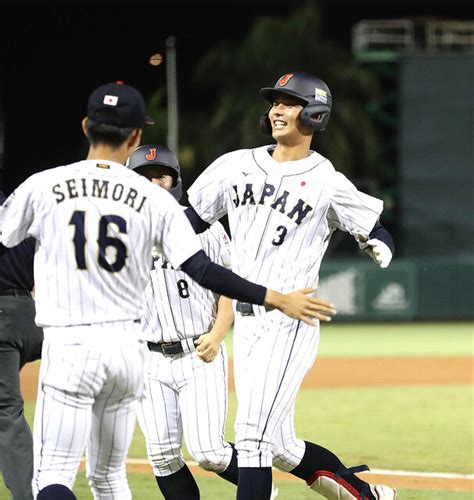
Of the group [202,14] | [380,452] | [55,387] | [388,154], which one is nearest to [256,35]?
[388,154]

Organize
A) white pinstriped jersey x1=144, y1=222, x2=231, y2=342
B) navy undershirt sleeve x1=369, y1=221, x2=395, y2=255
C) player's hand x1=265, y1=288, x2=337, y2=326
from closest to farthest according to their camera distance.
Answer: player's hand x1=265, y1=288, x2=337, y2=326 < navy undershirt sleeve x1=369, y1=221, x2=395, y2=255 < white pinstriped jersey x1=144, y1=222, x2=231, y2=342

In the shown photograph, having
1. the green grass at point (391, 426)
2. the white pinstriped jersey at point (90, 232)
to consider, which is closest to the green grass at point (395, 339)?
the green grass at point (391, 426)

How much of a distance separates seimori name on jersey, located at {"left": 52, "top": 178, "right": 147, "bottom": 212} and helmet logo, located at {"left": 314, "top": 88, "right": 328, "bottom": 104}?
4.94ft

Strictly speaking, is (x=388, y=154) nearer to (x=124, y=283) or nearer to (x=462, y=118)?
(x=462, y=118)

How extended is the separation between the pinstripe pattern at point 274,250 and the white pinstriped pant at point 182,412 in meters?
0.33

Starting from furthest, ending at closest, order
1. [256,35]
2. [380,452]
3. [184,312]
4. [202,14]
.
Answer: [202,14] < [256,35] < [380,452] < [184,312]

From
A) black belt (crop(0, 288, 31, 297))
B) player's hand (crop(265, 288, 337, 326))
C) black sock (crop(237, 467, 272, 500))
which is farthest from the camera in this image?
black belt (crop(0, 288, 31, 297))

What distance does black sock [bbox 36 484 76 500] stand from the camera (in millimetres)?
4258

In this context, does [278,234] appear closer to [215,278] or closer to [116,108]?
[215,278]

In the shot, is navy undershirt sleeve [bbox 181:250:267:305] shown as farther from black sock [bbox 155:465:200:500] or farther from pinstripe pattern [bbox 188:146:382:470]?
black sock [bbox 155:465:200:500]

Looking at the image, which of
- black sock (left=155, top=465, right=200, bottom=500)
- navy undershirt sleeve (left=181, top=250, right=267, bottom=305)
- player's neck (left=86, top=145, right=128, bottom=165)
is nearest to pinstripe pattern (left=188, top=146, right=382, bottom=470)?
black sock (left=155, top=465, right=200, bottom=500)

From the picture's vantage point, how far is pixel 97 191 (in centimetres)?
431

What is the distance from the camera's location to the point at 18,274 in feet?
19.3

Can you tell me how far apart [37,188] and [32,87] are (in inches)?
1110
